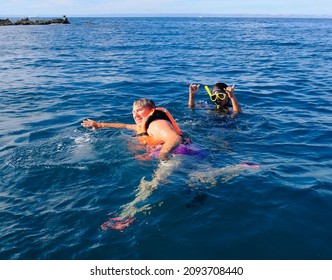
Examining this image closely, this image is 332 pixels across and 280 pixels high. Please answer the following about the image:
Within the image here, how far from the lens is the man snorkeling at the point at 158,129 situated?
598 centimetres

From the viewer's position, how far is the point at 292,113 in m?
10.3

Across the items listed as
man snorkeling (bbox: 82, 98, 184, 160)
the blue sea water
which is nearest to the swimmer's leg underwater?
the blue sea water

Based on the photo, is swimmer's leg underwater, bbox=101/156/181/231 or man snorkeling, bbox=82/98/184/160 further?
man snorkeling, bbox=82/98/184/160

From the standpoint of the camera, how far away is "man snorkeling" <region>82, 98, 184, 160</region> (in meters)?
5.98

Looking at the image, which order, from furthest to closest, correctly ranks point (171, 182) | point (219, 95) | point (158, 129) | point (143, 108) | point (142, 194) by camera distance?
point (219, 95) → point (143, 108) → point (158, 129) → point (171, 182) → point (142, 194)

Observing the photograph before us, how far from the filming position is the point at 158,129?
634 centimetres

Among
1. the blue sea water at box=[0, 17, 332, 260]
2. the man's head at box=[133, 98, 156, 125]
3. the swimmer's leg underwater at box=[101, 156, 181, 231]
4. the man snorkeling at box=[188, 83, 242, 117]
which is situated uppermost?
the man's head at box=[133, 98, 156, 125]

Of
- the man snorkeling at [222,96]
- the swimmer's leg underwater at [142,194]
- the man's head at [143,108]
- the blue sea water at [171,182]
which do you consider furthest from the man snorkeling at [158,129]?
the man snorkeling at [222,96]

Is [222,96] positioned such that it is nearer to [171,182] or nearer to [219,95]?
[219,95]

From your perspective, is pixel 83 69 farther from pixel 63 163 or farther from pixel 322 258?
pixel 322 258

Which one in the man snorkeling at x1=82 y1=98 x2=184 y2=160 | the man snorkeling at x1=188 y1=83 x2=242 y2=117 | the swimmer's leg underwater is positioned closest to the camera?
the swimmer's leg underwater

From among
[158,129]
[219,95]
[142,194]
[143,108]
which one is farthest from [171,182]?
[219,95]

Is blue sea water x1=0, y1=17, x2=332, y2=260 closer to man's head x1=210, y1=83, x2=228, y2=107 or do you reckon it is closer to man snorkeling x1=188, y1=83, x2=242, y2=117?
man snorkeling x1=188, y1=83, x2=242, y2=117

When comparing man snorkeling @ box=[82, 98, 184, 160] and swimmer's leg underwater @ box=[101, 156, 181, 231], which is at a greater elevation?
man snorkeling @ box=[82, 98, 184, 160]
